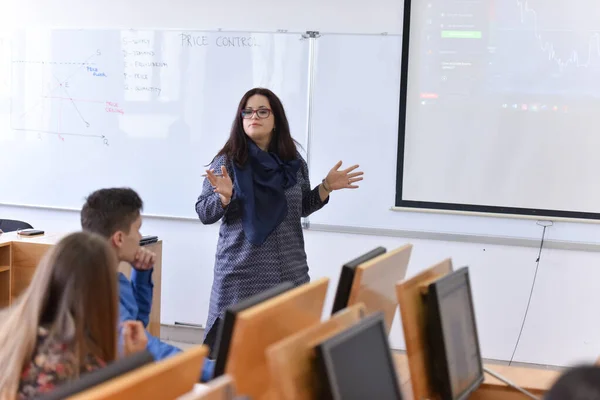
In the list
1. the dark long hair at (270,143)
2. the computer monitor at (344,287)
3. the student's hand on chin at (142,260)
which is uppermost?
the dark long hair at (270,143)


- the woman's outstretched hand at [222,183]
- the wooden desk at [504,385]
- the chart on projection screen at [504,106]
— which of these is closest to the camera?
the wooden desk at [504,385]

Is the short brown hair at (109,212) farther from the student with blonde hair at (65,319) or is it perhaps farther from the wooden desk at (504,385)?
the wooden desk at (504,385)

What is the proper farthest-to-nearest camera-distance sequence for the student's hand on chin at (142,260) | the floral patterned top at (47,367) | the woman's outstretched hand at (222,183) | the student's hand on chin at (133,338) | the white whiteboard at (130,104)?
the white whiteboard at (130,104) → the woman's outstretched hand at (222,183) → the student's hand on chin at (142,260) → the student's hand on chin at (133,338) → the floral patterned top at (47,367)

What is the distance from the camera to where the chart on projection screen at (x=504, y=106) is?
3436mm

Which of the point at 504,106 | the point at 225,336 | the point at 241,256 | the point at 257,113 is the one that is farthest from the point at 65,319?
the point at 504,106

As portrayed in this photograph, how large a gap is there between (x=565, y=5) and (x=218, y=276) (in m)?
2.31

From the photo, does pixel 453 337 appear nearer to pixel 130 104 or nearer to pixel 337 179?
pixel 337 179

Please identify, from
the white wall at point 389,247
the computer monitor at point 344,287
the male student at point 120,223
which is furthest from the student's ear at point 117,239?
the white wall at point 389,247

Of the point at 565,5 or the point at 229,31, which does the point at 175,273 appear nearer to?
the point at 229,31

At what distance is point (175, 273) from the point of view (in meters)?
3.99

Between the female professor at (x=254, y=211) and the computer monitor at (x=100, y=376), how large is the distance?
5.22ft

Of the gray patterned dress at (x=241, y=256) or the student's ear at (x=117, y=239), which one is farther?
the gray patterned dress at (x=241, y=256)

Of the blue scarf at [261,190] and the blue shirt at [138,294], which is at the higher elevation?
the blue scarf at [261,190]

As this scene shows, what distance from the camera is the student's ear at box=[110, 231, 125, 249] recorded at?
1889 mm
